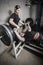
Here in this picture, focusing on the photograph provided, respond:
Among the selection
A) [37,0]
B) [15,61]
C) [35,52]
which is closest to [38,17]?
[37,0]

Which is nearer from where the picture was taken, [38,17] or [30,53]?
[30,53]

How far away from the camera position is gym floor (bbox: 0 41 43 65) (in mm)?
1959

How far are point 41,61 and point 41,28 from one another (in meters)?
Result: 1.69

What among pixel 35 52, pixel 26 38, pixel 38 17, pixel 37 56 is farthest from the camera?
pixel 38 17

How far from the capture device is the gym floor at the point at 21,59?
1.96 meters

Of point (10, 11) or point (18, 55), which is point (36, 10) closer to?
point (10, 11)

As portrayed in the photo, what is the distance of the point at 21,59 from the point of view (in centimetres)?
209

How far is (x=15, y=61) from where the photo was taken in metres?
2.03

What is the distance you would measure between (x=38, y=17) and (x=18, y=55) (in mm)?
1905

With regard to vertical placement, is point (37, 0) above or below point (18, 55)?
above

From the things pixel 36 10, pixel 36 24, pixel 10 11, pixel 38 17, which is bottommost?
pixel 36 24

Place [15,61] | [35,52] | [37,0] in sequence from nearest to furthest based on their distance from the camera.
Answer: [15,61] < [35,52] < [37,0]

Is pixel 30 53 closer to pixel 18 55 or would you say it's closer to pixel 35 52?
pixel 35 52

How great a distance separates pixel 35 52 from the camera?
2363 mm
